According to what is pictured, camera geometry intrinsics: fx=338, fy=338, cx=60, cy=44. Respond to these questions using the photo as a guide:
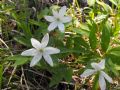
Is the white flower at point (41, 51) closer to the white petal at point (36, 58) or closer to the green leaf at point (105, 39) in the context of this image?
the white petal at point (36, 58)

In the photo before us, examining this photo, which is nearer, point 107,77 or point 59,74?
point 107,77

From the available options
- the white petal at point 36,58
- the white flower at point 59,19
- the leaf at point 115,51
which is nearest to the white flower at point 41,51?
the white petal at point 36,58

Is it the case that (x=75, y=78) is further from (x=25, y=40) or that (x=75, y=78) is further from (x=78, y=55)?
(x=25, y=40)

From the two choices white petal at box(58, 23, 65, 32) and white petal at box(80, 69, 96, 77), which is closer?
white petal at box(80, 69, 96, 77)

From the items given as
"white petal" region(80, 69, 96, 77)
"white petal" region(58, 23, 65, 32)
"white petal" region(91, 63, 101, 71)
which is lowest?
"white petal" region(80, 69, 96, 77)

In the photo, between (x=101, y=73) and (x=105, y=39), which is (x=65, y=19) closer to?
(x=105, y=39)

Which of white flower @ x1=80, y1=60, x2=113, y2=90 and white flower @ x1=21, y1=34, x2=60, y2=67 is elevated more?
white flower @ x1=21, y1=34, x2=60, y2=67

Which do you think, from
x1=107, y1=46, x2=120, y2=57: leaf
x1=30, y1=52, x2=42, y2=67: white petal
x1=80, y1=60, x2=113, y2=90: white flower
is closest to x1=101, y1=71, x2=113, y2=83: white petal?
x1=80, y1=60, x2=113, y2=90: white flower

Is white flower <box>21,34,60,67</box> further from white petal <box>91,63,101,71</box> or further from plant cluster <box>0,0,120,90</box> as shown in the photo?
white petal <box>91,63,101,71</box>

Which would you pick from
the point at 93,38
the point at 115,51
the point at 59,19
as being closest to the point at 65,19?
the point at 59,19

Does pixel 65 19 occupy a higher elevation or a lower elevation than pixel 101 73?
higher

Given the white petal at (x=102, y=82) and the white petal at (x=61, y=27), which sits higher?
the white petal at (x=61, y=27)

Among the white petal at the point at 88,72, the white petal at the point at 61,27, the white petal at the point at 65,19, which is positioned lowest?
the white petal at the point at 88,72
